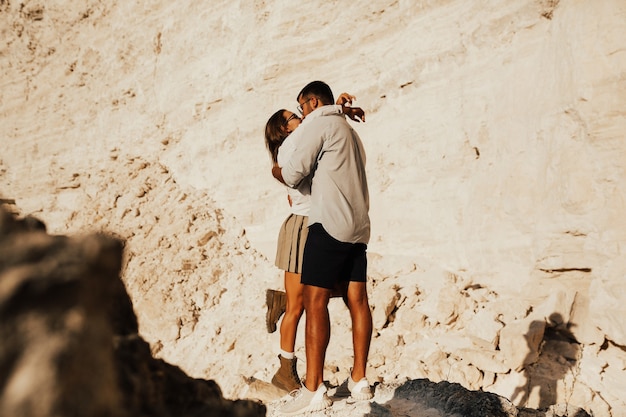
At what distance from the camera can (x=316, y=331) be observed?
8.14ft

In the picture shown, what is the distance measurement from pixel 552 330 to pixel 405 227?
2.02 meters

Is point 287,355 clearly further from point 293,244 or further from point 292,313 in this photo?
point 293,244

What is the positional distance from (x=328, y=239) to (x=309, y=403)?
827mm

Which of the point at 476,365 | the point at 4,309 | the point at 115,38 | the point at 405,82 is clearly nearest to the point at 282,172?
the point at 4,309

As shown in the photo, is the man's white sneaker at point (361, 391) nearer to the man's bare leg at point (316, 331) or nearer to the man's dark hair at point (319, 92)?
the man's bare leg at point (316, 331)

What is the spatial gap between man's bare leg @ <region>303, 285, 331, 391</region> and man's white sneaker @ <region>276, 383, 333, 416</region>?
3 cm

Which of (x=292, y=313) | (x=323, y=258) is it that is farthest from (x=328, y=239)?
(x=292, y=313)

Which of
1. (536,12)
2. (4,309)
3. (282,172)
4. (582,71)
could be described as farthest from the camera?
(536,12)

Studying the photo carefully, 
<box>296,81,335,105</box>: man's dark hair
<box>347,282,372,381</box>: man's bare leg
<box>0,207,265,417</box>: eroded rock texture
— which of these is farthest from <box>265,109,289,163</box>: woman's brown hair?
<box>0,207,265,417</box>: eroded rock texture

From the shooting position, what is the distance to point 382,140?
6258mm

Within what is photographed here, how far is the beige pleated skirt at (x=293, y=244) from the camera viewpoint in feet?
9.66

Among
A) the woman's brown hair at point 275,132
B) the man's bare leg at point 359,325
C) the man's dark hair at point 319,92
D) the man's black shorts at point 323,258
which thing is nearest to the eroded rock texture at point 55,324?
the man's black shorts at point 323,258

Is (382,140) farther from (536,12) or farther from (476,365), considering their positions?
(476,365)

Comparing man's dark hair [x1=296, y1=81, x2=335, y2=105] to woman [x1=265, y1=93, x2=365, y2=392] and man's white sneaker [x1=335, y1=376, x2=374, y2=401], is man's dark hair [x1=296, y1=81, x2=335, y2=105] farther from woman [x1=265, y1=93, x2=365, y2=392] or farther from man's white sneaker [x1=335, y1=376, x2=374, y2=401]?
man's white sneaker [x1=335, y1=376, x2=374, y2=401]
